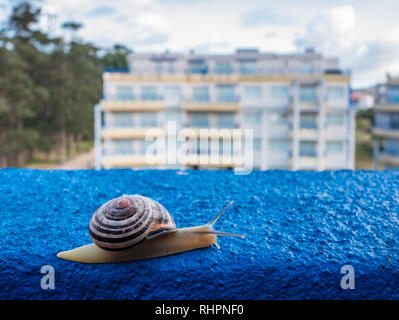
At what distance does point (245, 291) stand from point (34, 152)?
49.0ft

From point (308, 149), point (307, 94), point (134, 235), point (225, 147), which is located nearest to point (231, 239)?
point (134, 235)

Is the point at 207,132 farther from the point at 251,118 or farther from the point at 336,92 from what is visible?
the point at 336,92

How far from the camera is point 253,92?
9547 mm

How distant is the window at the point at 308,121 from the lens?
9.64m

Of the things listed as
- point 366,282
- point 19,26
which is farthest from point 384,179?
point 19,26

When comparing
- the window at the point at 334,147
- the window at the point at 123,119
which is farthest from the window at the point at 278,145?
the window at the point at 123,119

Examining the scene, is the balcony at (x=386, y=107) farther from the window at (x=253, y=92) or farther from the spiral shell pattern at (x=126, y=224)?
the spiral shell pattern at (x=126, y=224)

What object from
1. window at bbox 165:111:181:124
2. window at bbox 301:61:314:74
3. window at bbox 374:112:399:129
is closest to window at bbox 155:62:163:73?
window at bbox 165:111:181:124

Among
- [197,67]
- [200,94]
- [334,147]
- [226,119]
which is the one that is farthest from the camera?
[197,67]

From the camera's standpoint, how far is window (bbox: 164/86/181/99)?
30.8 ft

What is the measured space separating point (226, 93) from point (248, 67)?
966mm

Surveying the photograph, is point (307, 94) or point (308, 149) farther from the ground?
point (307, 94)

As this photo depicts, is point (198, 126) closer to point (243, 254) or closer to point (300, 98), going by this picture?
point (300, 98)
